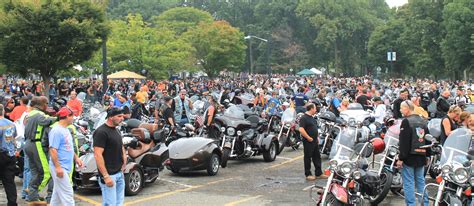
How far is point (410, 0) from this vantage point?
6925cm

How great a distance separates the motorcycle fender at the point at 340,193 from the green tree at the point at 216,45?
5558 cm

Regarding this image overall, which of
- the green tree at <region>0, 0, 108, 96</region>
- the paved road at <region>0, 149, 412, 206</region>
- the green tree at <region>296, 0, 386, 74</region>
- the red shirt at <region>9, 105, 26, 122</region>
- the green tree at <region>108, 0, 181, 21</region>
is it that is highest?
the green tree at <region>108, 0, 181, 21</region>

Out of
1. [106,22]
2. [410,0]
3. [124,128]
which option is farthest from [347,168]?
[410,0]

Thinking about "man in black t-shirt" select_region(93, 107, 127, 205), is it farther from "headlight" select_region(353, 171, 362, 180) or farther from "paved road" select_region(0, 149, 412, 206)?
"headlight" select_region(353, 171, 362, 180)

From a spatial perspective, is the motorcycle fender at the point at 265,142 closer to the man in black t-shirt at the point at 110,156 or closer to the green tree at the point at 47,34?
the man in black t-shirt at the point at 110,156

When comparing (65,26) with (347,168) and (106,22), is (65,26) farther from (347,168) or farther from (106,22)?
(347,168)

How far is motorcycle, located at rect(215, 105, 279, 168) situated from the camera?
45.2 ft

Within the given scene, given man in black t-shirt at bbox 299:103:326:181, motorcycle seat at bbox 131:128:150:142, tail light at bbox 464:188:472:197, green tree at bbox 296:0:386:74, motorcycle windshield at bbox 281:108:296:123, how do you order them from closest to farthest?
tail light at bbox 464:188:472:197 → motorcycle seat at bbox 131:128:150:142 → man in black t-shirt at bbox 299:103:326:181 → motorcycle windshield at bbox 281:108:296:123 → green tree at bbox 296:0:386:74

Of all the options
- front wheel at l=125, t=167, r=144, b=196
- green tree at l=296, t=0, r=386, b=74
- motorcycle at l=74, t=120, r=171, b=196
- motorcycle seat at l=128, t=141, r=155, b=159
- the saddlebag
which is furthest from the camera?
green tree at l=296, t=0, r=386, b=74

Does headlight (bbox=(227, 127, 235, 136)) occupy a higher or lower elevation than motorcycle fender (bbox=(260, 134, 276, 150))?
higher

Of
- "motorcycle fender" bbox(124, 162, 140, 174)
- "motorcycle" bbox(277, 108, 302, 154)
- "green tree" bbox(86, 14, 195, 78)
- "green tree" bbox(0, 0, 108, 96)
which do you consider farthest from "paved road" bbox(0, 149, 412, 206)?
"green tree" bbox(86, 14, 195, 78)

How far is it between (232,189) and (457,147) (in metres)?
4.66

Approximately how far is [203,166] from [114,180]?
5169 mm

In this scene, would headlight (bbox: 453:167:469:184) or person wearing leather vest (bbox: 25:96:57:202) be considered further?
person wearing leather vest (bbox: 25:96:57:202)
